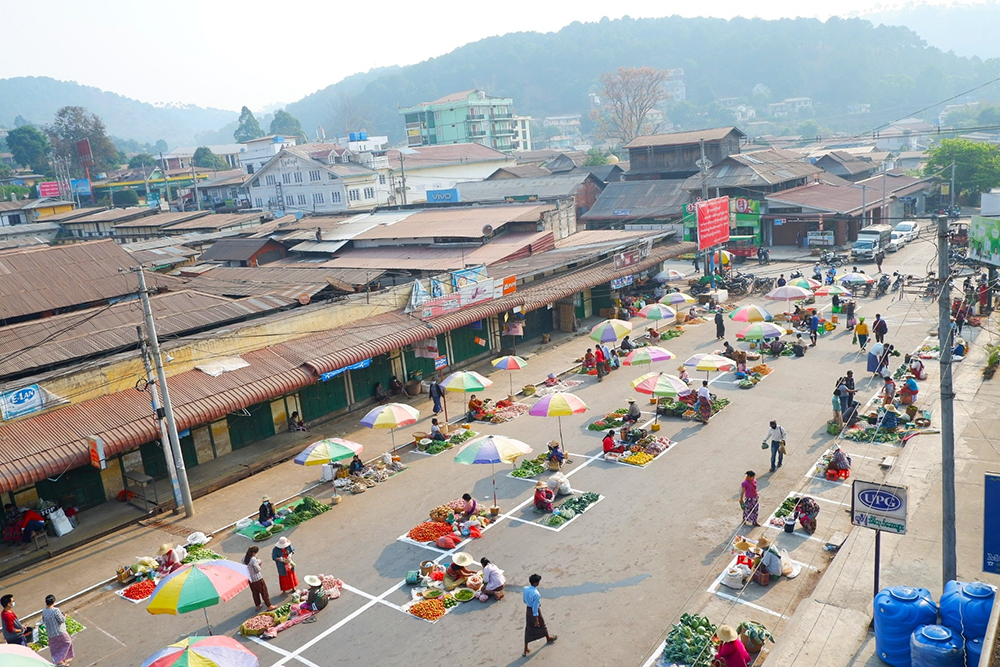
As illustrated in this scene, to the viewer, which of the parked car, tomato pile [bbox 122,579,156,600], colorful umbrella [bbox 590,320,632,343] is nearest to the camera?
tomato pile [bbox 122,579,156,600]

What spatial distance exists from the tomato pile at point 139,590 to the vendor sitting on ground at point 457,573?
6667mm

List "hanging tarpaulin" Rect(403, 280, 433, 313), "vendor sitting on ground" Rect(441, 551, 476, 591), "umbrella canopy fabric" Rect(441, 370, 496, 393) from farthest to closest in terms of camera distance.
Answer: "hanging tarpaulin" Rect(403, 280, 433, 313)
"umbrella canopy fabric" Rect(441, 370, 496, 393)
"vendor sitting on ground" Rect(441, 551, 476, 591)

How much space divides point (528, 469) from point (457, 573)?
5955mm

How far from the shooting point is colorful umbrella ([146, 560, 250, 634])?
13281 mm

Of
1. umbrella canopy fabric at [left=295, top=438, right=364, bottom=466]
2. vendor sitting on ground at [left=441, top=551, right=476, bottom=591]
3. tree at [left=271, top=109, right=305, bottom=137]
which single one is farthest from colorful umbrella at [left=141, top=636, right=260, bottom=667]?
tree at [left=271, top=109, right=305, bottom=137]

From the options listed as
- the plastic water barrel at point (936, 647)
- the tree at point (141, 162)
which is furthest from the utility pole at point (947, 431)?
the tree at point (141, 162)

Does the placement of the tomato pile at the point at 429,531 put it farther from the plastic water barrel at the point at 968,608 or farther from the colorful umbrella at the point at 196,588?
the plastic water barrel at the point at 968,608

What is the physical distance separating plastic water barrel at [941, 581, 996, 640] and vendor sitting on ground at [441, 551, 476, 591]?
8606 millimetres

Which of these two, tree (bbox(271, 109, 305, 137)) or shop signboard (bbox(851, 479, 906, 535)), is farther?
tree (bbox(271, 109, 305, 137))

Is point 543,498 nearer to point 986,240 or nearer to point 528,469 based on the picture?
point 528,469

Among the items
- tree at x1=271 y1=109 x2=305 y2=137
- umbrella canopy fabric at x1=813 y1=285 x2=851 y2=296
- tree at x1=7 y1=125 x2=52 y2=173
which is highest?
tree at x1=271 y1=109 x2=305 y2=137

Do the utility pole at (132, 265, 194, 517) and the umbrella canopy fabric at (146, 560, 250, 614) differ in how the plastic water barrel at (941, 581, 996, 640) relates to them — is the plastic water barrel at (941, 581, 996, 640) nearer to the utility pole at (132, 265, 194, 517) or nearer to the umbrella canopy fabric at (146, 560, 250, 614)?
the umbrella canopy fabric at (146, 560, 250, 614)

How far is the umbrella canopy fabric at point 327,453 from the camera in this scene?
65.8ft

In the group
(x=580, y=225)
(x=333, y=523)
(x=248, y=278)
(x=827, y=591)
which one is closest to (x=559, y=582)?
(x=827, y=591)
